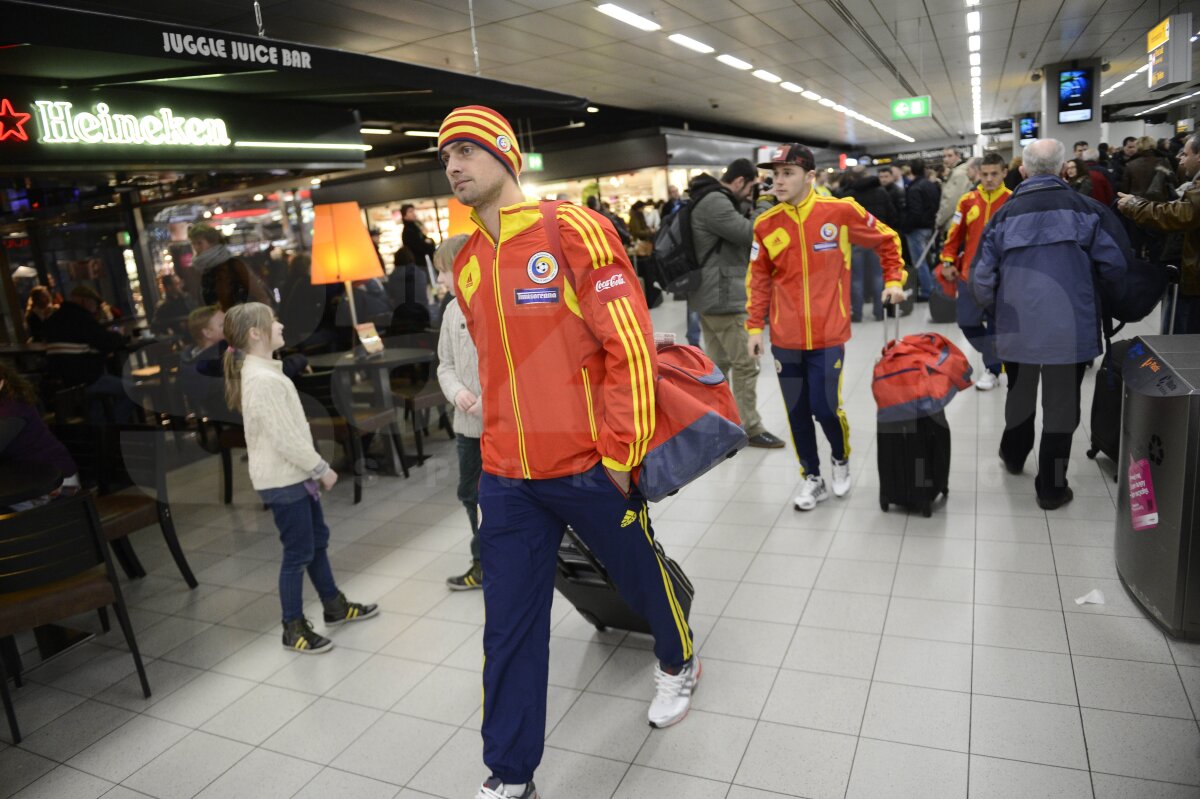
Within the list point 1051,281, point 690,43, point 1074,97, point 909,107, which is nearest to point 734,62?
point 690,43

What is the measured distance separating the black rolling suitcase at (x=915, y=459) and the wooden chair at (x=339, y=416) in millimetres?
3207

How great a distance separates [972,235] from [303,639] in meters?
4.42

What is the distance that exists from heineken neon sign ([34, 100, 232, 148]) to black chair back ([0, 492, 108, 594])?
321cm

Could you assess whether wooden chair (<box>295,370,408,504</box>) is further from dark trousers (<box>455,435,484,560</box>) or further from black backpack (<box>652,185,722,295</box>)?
black backpack (<box>652,185,722,295</box>)

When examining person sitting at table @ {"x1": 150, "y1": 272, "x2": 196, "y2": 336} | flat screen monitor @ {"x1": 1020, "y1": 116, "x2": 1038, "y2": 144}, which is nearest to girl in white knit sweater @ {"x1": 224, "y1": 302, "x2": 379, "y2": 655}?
person sitting at table @ {"x1": 150, "y1": 272, "x2": 196, "y2": 336}

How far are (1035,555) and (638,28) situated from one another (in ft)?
21.9

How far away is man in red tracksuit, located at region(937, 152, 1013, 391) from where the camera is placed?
188 inches

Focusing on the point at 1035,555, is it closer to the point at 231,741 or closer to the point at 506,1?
the point at 231,741

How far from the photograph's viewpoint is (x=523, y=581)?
208 cm

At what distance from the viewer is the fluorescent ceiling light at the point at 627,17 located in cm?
714

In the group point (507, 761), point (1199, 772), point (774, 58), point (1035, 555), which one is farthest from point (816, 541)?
point (774, 58)

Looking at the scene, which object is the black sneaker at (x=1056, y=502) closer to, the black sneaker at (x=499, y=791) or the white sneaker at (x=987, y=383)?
the white sneaker at (x=987, y=383)

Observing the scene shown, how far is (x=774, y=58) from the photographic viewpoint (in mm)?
10688

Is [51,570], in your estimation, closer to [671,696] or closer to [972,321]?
[671,696]
